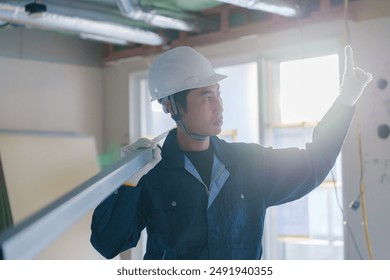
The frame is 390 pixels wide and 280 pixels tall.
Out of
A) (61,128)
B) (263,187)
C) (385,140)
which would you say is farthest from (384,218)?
(61,128)

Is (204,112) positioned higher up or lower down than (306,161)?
higher up

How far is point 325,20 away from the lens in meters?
2.97

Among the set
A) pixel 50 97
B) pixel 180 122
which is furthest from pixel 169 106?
pixel 50 97

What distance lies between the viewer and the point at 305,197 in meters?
3.36

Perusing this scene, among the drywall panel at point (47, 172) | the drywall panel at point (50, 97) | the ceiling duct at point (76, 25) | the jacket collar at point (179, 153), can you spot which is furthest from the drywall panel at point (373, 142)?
the drywall panel at point (50, 97)

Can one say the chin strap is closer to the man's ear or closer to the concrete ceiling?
the man's ear

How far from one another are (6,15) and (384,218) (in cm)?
226

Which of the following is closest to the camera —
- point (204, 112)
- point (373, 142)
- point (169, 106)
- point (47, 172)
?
point (204, 112)

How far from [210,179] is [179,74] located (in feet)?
1.21

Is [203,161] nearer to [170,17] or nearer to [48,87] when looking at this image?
[170,17]

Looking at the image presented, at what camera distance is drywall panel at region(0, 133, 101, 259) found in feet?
11.7

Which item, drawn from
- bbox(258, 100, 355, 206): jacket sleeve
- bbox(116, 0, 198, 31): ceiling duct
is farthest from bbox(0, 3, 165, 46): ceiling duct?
bbox(258, 100, 355, 206): jacket sleeve
